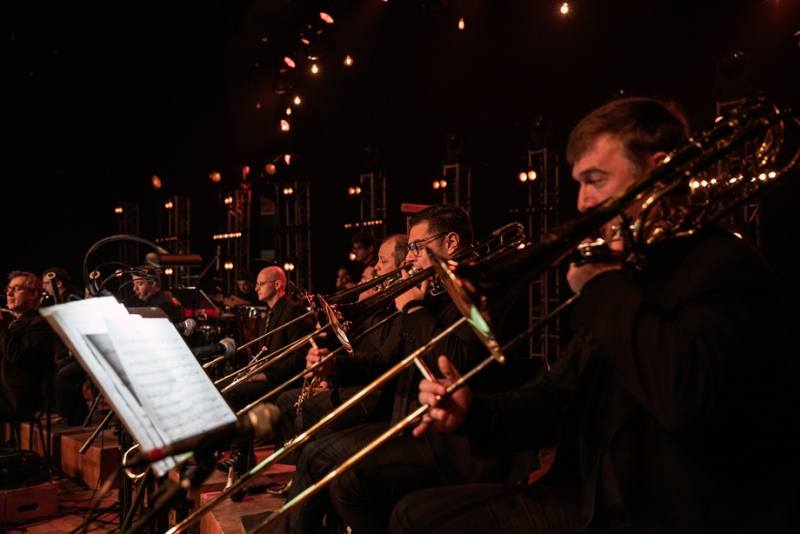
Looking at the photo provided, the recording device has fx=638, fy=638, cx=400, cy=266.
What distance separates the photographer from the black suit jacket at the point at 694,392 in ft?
4.37

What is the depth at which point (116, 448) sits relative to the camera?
516 centimetres

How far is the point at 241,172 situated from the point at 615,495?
1205cm

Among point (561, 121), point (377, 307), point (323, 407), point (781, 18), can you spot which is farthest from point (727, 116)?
point (561, 121)

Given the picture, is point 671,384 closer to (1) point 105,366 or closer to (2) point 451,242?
(1) point 105,366

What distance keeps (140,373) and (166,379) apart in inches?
3.8

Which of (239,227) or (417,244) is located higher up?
(239,227)

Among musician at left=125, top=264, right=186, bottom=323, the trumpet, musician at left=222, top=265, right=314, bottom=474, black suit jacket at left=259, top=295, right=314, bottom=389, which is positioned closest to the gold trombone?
the trumpet

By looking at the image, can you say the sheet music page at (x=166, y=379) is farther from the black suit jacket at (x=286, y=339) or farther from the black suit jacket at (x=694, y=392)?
the black suit jacket at (x=286, y=339)

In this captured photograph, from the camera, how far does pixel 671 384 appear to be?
132 cm

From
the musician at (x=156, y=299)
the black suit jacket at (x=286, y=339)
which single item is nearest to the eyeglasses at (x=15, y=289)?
the musician at (x=156, y=299)

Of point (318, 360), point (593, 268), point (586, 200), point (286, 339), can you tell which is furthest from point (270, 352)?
point (593, 268)

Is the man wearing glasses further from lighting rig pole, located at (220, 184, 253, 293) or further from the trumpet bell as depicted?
lighting rig pole, located at (220, 184, 253, 293)

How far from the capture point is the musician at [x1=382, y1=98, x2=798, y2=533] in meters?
1.34

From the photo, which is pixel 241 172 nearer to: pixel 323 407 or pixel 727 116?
pixel 323 407
